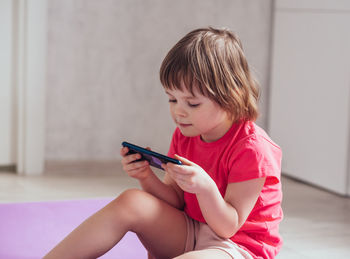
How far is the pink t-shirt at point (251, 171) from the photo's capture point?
1.05 m

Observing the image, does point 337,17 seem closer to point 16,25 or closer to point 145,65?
point 145,65

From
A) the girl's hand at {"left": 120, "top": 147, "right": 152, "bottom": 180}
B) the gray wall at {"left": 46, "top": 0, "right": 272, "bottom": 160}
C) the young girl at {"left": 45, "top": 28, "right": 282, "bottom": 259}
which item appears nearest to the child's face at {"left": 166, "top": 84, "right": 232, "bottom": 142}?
the young girl at {"left": 45, "top": 28, "right": 282, "bottom": 259}

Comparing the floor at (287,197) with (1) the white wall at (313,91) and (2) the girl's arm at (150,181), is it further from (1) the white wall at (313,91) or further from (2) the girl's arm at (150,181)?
(2) the girl's arm at (150,181)

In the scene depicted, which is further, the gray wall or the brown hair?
Answer: the gray wall

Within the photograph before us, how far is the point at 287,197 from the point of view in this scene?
2129 mm

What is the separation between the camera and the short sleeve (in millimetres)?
1042

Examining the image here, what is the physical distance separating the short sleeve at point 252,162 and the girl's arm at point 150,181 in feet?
0.59

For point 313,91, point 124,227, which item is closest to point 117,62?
point 313,91

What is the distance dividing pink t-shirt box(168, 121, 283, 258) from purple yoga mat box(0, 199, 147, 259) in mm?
362

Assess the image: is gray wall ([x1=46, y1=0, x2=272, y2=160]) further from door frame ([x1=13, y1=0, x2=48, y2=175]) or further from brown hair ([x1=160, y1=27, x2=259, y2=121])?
brown hair ([x1=160, y1=27, x2=259, y2=121])

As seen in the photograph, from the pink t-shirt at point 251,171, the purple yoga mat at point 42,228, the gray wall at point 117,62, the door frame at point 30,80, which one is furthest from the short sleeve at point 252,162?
the gray wall at point 117,62

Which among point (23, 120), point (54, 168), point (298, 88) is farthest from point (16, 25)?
point (298, 88)

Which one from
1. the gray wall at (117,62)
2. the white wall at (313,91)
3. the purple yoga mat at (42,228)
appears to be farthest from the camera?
the gray wall at (117,62)

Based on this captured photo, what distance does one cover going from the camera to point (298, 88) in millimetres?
2408
